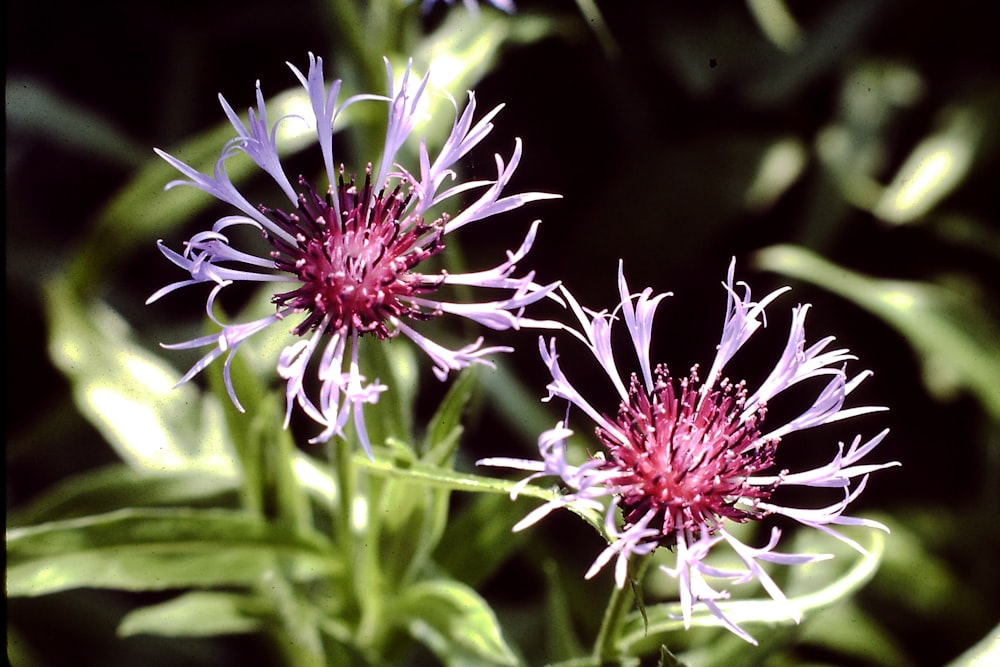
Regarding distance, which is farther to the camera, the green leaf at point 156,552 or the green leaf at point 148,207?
the green leaf at point 148,207

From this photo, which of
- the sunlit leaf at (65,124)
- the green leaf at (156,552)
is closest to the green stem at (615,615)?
the green leaf at (156,552)

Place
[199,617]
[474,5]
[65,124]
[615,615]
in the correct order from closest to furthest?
[615,615] < [199,617] < [474,5] < [65,124]

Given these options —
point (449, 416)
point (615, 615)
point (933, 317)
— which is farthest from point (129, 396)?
point (933, 317)

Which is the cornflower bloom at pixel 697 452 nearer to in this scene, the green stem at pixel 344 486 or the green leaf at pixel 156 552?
the green stem at pixel 344 486

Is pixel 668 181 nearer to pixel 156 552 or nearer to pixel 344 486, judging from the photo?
pixel 344 486

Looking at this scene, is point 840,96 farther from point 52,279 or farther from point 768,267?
point 52,279

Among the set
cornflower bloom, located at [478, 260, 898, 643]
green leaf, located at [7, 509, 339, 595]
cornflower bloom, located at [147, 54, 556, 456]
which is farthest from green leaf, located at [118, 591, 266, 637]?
cornflower bloom, located at [478, 260, 898, 643]
